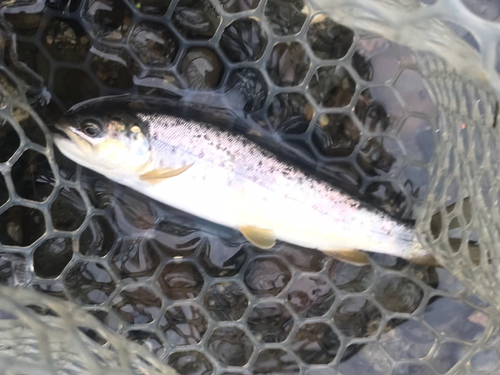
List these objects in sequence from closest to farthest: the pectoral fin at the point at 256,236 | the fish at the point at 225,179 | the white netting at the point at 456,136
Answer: the white netting at the point at 456,136 < the fish at the point at 225,179 < the pectoral fin at the point at 256,236

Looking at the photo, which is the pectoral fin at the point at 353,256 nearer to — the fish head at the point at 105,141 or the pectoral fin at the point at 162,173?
the pectoral fin at the point at 162,173

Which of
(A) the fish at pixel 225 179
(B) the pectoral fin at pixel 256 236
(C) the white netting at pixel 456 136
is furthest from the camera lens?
(B) the pectoral fin at pixel 256 236

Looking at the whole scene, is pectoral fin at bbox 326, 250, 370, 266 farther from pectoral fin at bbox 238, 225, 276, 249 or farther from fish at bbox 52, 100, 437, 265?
pectoral fin at bbox 238, 225, 276, 249

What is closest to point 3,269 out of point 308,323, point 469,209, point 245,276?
point 245,276

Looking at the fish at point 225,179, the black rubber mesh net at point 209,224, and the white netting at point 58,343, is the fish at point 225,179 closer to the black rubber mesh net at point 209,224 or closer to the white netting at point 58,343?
the black rubber mesh net at point 209,224

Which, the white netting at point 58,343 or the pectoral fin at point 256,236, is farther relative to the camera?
the pectoral fin at point 256,236

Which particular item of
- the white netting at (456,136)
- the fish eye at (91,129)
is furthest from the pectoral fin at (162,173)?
the white netting at (456,136)

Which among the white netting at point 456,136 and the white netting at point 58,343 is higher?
the white netting at point 456,136

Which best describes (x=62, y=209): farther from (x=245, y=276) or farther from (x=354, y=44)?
(x=354, y=44)

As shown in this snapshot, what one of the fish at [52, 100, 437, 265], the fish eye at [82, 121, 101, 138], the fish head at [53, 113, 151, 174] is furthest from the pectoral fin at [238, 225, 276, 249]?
the fish eye at [82, 121, 101, 138]
